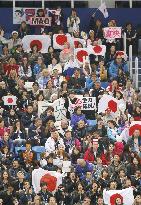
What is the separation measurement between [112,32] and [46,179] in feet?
34.2

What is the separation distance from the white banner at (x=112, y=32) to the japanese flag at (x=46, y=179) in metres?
10.1

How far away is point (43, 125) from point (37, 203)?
446cm

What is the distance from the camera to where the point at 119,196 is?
109 ft

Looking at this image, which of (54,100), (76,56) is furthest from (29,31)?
(54,100)

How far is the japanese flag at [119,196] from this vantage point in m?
33.2

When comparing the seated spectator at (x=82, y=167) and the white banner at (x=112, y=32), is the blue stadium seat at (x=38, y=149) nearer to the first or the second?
the seated spectator at (x=82, y=167)

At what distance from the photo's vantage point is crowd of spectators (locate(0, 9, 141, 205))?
1324 inches

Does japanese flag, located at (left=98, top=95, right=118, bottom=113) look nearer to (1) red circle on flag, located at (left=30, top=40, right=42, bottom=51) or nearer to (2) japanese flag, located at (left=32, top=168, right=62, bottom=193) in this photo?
(2) japanese flag, located at (left=32, top=168, right=62, bottom=193)

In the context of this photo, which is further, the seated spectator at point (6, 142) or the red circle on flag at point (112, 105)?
the red circle on flag at point (112, 105)

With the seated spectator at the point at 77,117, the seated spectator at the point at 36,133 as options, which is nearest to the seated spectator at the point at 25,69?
the seated spectator at the point at 77,117

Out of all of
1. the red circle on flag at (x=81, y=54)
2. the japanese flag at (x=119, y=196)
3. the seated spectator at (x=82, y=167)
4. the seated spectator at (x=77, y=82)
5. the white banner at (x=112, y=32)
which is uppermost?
the white banner at (x=112, y=32)

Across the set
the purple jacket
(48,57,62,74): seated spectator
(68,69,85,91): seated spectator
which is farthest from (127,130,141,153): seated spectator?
(48,57,62,74): seated spectator

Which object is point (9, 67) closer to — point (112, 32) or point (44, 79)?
point (44, 79)

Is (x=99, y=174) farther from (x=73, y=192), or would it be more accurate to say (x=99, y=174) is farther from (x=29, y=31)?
(x=29, y=31)
